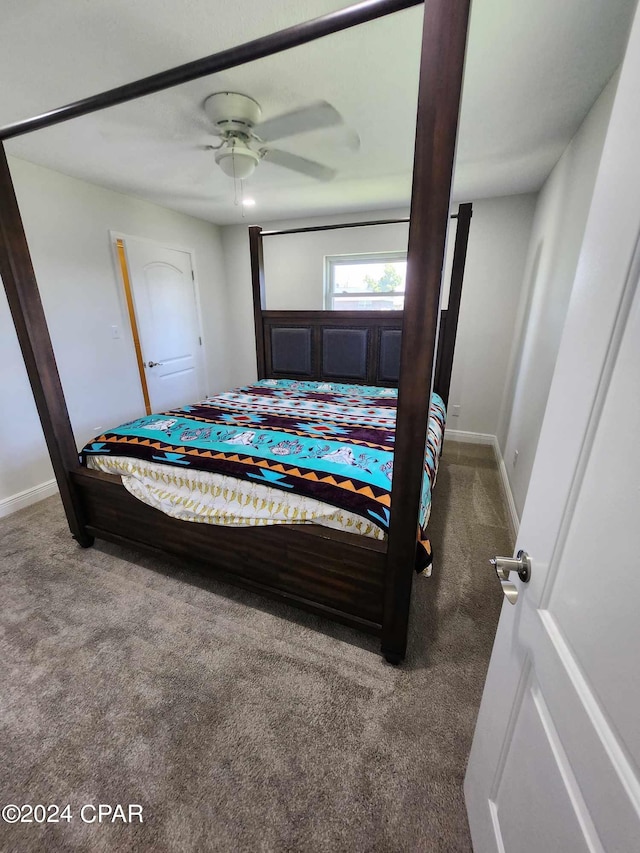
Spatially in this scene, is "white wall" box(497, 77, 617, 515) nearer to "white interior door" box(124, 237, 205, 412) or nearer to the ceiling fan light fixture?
the ceiling fan light fixture

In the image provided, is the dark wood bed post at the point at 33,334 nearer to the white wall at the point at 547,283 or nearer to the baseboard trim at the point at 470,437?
the white wall at the point at 547,283

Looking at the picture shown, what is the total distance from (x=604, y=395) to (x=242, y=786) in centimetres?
143

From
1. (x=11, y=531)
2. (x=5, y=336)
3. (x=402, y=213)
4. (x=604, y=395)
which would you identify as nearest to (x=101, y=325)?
(x=5, y=336)

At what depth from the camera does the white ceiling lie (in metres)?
1.20

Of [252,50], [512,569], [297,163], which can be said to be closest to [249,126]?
[297,163]

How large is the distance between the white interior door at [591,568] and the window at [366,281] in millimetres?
3208

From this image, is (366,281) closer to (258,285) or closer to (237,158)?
(258,285)

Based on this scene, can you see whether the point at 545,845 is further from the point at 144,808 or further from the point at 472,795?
the point at 144,808

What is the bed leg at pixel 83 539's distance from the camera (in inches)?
80.0

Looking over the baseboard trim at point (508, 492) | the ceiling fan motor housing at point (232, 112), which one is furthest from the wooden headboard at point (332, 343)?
the ceiling fan motor housing at point (232, 112)

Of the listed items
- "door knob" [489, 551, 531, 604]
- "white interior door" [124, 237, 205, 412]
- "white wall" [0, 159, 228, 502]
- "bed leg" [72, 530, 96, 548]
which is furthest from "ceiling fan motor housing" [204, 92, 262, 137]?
"bed leg" [72, 530, 96, 548]

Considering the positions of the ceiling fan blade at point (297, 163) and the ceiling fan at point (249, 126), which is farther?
the ceiling fan blade at point (297, 163)

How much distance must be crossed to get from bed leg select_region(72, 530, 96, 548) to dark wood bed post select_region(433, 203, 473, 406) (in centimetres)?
264

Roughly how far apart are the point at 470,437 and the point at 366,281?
2.06 meters
